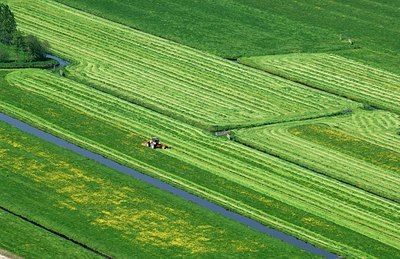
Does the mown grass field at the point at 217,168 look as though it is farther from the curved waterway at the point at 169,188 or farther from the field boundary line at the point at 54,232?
the field boundary line at the point at 54,232

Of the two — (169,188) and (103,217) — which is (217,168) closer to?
(169,188)

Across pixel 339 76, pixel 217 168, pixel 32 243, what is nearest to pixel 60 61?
pixel 339 76

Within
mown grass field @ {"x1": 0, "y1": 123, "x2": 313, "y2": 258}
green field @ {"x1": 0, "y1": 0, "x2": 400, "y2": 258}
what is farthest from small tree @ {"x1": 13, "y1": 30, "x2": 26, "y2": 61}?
mown grass field @ {"x1": 0, "y1": 123, "x2": 313, "y2": 258}

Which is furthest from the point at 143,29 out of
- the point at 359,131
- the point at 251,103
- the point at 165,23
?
the point at 359,131

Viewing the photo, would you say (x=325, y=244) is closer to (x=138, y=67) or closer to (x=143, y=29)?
(x=138, y=67)

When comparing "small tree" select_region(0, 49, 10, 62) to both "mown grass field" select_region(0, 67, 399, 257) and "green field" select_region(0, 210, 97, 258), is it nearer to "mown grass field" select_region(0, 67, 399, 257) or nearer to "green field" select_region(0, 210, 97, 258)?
"mown grass field" select_region(0, 67, 399, 257)
